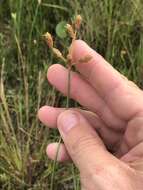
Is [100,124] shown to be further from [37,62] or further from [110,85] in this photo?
[37,62]

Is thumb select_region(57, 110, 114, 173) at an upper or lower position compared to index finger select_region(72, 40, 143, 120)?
lower

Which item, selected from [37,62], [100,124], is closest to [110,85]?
[100,124]

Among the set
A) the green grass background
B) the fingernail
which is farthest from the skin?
the green grass background

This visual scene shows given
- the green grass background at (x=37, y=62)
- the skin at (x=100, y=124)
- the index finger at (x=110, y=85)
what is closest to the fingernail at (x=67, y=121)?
the skin at (x=100, y=124)

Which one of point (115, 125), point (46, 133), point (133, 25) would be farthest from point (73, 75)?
point (133, 25)

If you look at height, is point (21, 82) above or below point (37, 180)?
above

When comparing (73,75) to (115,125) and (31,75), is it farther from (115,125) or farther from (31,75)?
(31,75)

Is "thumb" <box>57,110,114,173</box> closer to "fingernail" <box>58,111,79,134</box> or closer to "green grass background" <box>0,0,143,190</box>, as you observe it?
"fingernail" <box>58,111,79,134</box>
